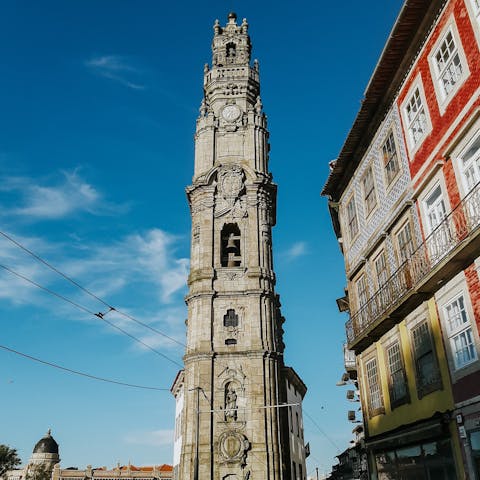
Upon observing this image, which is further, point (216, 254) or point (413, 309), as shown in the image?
point (216, 254)

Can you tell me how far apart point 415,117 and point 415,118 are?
3cm

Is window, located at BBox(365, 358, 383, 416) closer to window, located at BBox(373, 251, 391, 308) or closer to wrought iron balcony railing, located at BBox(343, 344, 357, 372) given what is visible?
window, located at BBox(373, 251, 391, 308)

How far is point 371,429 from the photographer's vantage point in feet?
50.9

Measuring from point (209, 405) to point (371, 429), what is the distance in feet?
50.3

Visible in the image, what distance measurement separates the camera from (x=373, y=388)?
1573cm

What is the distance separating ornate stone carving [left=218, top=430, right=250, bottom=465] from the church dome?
66.1 m

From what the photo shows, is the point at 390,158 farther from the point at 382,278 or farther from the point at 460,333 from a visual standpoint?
the point at 460,333

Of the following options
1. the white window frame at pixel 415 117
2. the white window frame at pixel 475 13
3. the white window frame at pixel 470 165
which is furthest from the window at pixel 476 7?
the white window frame at pixel 415 117

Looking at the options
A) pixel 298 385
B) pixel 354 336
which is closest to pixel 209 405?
pixel 354 336

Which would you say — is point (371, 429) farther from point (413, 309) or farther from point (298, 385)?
point (298, 385)

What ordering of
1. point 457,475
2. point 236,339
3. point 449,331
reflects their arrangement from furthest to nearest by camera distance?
point 236,339 < point 449,331 < point 457,475

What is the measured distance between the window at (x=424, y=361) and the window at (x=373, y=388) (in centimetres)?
277

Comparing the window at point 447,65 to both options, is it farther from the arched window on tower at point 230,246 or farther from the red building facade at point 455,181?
the arched window on tower at point 230,246

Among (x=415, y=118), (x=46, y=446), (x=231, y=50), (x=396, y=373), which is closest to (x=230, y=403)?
(x=396, y=373)
